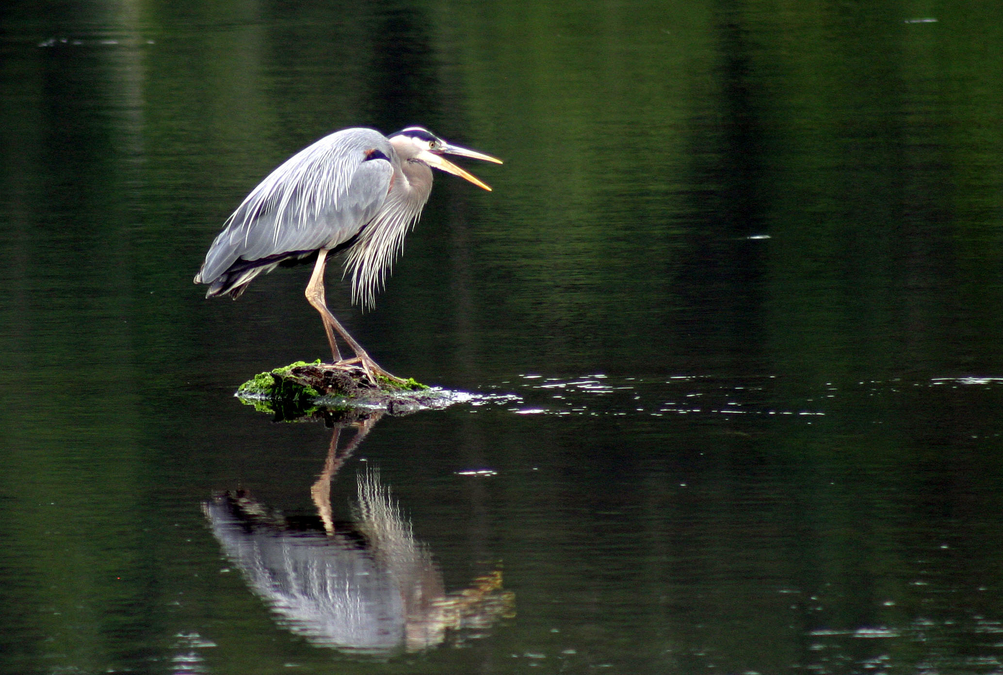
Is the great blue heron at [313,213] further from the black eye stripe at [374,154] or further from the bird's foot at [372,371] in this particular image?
the bird's foot at [372,371]

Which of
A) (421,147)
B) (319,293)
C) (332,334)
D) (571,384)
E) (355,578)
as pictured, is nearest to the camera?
(355,578)

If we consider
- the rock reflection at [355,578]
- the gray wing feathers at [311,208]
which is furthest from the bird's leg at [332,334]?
the rock reflection at [355,578]

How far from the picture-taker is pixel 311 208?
981cm

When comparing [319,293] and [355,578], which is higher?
[319,293]

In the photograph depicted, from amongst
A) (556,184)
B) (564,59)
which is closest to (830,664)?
(556,184)

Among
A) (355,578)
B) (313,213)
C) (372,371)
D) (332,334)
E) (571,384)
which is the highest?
(313,213)

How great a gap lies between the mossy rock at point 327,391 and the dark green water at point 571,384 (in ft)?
0.59

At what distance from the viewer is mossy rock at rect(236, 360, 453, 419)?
923 cm

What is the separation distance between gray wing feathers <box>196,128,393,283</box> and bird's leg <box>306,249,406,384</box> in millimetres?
176

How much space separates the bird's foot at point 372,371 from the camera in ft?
30.7

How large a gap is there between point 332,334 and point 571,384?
4.34ft

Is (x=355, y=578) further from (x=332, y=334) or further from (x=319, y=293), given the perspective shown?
(x=319, y=293)

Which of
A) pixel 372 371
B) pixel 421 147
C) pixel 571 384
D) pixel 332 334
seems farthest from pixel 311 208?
pixel 571 384

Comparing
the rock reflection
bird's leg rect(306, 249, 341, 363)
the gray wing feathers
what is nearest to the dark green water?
the rock reflection
